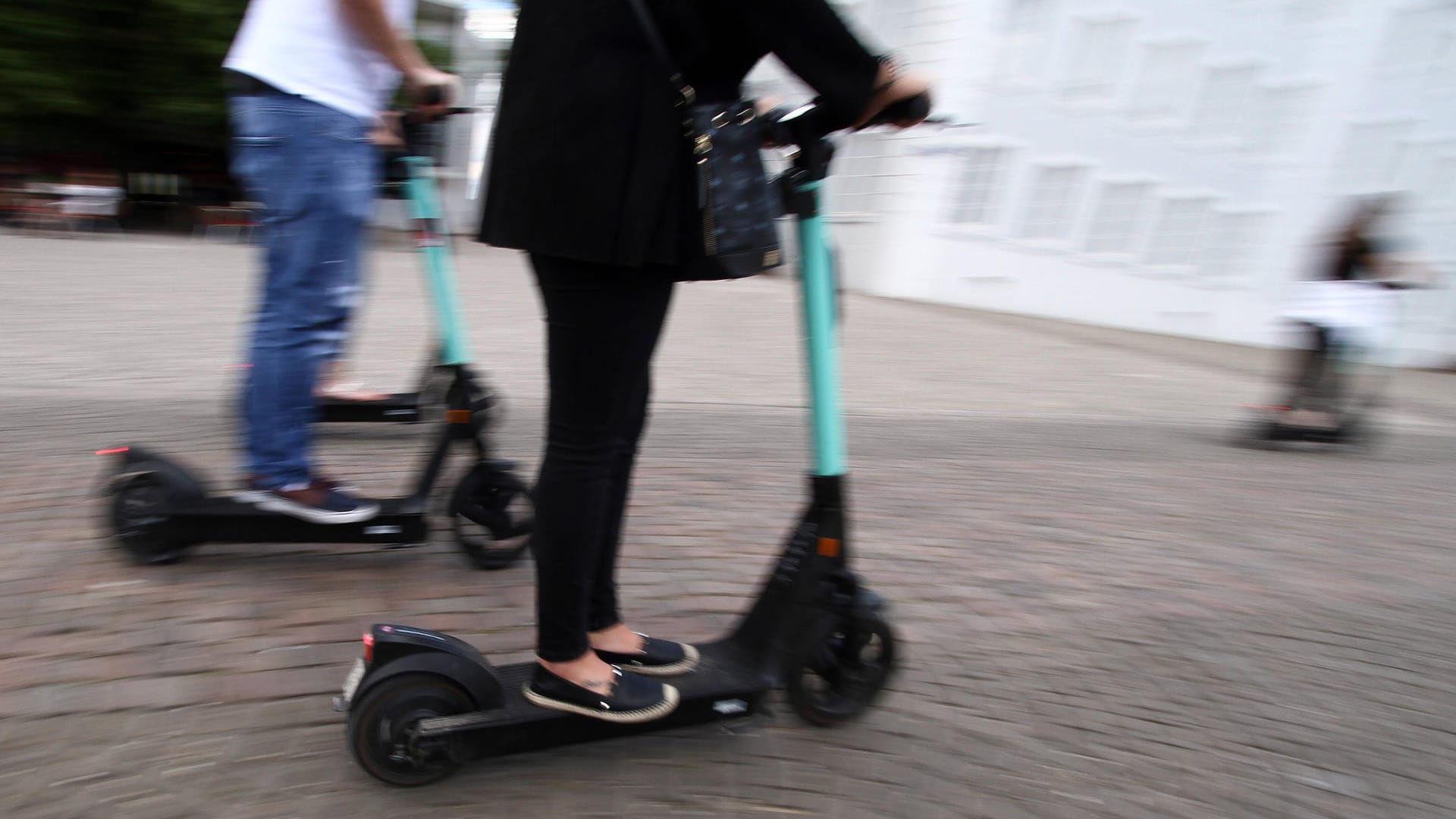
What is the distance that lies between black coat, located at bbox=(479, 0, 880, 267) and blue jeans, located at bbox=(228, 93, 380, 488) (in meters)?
1.10

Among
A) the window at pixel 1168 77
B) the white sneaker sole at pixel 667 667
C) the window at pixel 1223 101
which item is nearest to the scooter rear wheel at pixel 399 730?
the white sneaker sole at pixel 667 667

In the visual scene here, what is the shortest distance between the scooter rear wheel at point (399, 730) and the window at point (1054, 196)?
1530 centimetres

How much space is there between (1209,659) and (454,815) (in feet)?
6.94

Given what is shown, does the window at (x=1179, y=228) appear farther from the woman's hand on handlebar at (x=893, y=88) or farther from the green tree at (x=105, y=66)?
the woman's hand on handlebar at (x=893, y=88)

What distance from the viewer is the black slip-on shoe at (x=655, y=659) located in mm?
2391

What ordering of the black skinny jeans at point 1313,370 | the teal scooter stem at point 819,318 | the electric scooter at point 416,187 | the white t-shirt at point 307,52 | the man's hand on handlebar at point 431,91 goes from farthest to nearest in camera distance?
the black skinny jeans at point 1313,370 < the electric scooter at point 416,187 < the man's hand on handlebar at point 431,91 < the white t-shirt at point 307,52 < the teal scooter stem at point 819,318

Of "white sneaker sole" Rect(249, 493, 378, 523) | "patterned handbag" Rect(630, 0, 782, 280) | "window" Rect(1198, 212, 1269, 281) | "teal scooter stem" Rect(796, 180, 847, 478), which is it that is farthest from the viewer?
"window" Rect(1198, 212, 1269, 281)

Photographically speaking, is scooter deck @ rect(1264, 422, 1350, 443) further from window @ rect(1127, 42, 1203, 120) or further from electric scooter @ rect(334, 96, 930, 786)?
A: window @ rect(1127, 42, 1203, 120)

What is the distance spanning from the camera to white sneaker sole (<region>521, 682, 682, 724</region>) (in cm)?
215

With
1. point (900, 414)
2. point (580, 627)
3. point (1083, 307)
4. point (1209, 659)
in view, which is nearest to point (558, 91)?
point (580, 627)

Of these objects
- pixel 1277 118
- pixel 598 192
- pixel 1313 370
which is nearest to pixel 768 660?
pixel 598 192

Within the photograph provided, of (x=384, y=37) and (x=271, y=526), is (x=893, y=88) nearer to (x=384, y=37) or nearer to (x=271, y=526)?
(x=384, y=37)

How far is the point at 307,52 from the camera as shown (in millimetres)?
2846

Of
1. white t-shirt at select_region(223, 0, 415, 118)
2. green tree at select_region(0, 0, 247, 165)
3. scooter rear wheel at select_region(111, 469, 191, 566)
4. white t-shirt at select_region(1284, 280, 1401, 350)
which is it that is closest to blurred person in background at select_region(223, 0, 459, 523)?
white t-shirt at select_region(223, 0, 415, 118)
